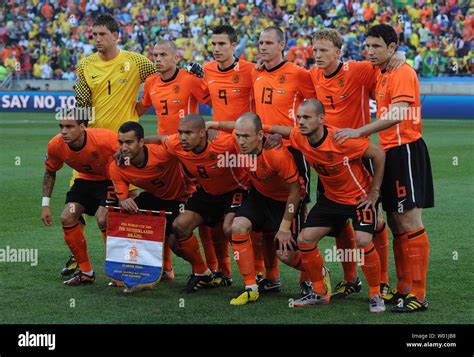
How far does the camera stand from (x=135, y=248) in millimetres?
6906

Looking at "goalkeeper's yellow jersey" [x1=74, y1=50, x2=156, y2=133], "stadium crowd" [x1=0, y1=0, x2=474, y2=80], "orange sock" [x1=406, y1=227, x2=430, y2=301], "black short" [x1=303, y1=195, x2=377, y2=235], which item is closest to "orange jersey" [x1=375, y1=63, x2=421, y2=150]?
"black short" [x1=303, y1=195, x2=377, y2=235]

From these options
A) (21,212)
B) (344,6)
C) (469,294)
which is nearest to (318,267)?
(469,294)

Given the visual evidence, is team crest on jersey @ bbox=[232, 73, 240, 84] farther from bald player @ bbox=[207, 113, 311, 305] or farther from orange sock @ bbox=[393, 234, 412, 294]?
orange sock @ bbox=[393, 234, 412, 294]

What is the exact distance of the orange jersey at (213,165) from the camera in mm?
6940

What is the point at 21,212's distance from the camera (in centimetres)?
1070

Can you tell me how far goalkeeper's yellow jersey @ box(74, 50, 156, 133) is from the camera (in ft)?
26.7

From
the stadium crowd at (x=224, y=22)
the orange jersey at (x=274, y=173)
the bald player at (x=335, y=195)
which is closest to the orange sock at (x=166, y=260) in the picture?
the orange jersey at (x=274, y=173)

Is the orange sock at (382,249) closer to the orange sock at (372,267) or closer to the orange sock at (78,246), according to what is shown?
the orange sock at (372,267)

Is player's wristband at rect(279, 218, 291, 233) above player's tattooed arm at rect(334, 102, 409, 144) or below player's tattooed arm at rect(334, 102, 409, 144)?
below

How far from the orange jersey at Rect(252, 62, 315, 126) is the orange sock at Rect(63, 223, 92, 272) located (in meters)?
1.99

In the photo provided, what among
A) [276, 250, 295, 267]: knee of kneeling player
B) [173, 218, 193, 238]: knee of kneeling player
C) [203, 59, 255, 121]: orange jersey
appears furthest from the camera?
[203, 59, 255, 121]: orange jersey

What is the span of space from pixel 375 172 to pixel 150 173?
2.11 metres
